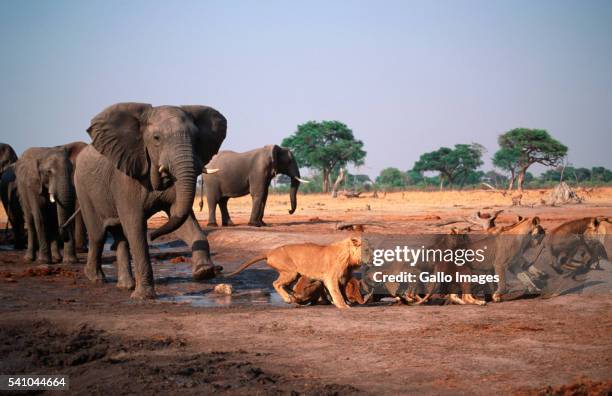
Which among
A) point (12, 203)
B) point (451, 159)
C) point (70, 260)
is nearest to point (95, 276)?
point (70, 260)

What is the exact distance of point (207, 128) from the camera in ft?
38.1

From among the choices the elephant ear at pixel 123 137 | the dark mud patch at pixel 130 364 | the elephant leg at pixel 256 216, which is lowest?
the dark mud patch at pixel 130 364

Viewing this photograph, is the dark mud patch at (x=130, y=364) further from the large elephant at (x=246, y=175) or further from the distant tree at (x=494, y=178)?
the distant tree at (x=494, y=178)

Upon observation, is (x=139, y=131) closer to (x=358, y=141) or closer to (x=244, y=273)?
(x=244, y=273)

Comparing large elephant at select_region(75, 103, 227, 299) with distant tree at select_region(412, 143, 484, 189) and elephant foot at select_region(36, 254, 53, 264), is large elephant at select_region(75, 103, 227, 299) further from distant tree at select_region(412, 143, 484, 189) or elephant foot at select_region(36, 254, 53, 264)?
distant tree at select_region(412, 143, 484, 189)

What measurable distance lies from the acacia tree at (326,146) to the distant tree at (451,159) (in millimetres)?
8576

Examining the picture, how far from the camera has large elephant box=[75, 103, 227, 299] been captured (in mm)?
10312

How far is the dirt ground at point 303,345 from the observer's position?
592cm

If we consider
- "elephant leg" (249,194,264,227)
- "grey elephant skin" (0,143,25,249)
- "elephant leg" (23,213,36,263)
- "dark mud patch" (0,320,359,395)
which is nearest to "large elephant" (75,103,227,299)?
"dark mud patch" (0,320,359,395)

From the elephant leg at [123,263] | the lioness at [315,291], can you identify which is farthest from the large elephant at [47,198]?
the lioness at [315,291]

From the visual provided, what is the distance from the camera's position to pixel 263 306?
1018 cm

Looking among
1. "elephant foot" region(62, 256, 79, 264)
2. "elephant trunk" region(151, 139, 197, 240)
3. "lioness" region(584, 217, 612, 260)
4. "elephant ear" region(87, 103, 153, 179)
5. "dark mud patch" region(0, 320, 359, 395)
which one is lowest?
"elephant foot" region(62, 256, 79, 264)

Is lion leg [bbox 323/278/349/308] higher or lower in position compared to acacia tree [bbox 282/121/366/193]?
lower

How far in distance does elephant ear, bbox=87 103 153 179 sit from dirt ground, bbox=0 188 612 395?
6.43 feet
